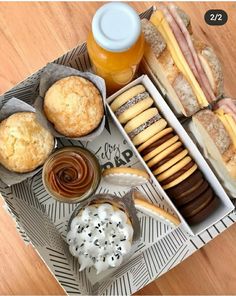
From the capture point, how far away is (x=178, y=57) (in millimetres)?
1131

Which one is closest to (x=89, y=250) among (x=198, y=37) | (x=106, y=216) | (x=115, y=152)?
(x=106, y=216)

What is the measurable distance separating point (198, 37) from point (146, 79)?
187 millimetres

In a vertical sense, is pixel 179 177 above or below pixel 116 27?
below

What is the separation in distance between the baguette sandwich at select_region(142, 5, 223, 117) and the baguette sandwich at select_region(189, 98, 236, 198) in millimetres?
25

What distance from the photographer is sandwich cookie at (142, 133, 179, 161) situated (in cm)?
114

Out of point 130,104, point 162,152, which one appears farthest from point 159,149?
point 130,104

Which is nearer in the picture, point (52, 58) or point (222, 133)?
point (222, 133)

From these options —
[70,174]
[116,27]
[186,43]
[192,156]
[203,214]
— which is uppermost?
[116,27]

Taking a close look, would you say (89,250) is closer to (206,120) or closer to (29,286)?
(29,286)

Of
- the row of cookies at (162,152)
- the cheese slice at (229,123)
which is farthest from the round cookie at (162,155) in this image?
the cheese slice at (229,123)

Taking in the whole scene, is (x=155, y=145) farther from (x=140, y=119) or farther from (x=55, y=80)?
(x=55, y=80)

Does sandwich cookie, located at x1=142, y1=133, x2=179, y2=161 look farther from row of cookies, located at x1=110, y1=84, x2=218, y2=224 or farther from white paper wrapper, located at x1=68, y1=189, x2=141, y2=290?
white paper wrapper, located at x1=68, y1=189, x2=141, y2=290

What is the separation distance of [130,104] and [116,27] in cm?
17

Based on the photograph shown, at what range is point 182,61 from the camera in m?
1.13
